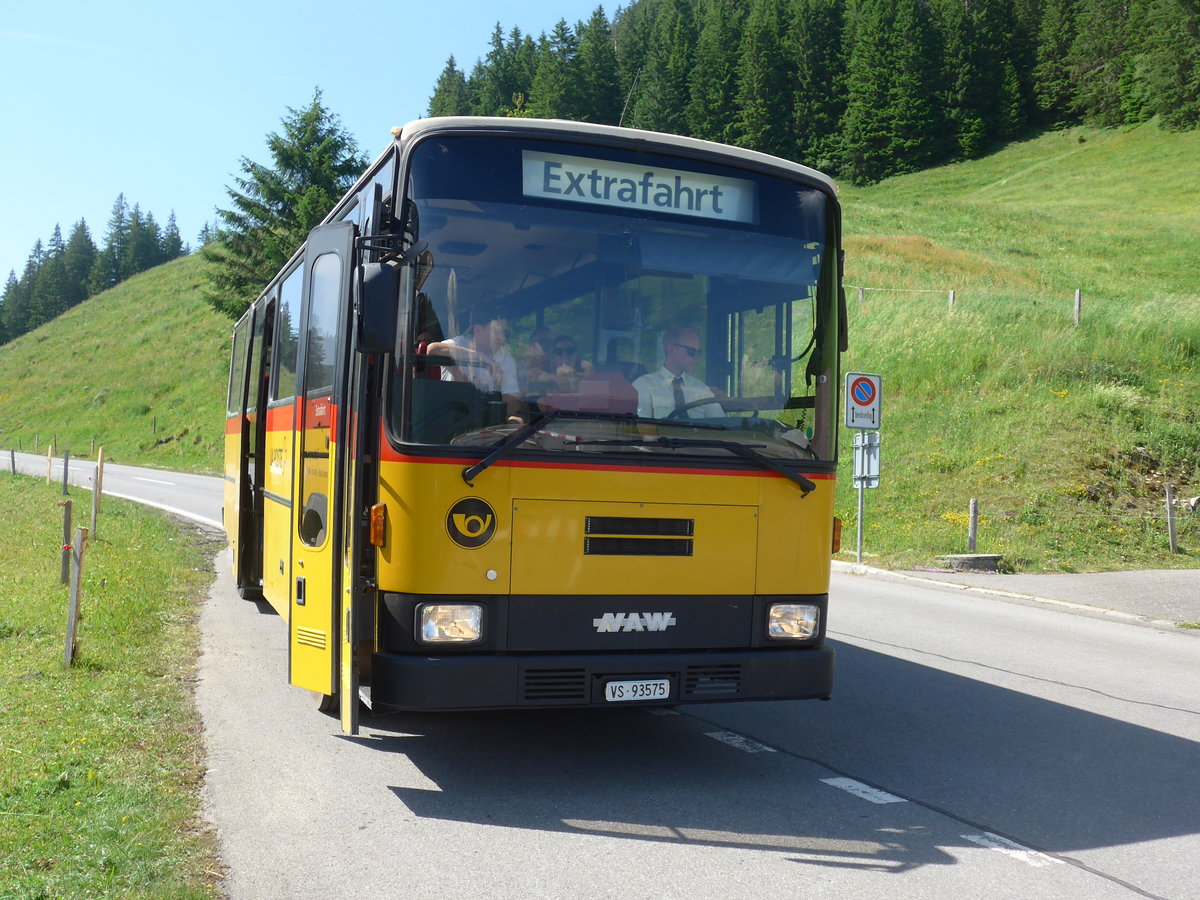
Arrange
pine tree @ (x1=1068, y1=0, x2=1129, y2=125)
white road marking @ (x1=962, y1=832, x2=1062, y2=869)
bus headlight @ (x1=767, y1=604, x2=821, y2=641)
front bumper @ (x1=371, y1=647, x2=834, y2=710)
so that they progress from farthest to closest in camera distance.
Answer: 1. pine tree @ (x1=1068, y1=0, x2=1129, y2=125)
2. bus headlight @ (x1=767, y1=604, x2=821, y2=641)
3. front bumper @ (x1=371, y1=647, x2=834, y2=710)
4. white road marking @ (x1=962, y1=832, x2=1062, y2=869)

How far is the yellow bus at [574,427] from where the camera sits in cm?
528

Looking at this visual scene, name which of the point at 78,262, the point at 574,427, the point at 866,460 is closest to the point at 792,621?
the point at 574,427

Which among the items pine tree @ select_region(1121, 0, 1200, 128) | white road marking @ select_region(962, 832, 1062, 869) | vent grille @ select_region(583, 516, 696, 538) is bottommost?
white road marking @ select_region(962, 832, 1062, 869)

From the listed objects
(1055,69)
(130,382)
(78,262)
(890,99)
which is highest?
(1055,69)

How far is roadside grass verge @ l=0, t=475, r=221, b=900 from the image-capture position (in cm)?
435

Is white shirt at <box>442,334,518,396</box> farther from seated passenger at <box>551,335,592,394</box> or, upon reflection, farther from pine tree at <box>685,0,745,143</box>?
pine tree at <box>685,0,745,143</box>

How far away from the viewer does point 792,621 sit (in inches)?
234

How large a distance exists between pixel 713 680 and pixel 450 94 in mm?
125539

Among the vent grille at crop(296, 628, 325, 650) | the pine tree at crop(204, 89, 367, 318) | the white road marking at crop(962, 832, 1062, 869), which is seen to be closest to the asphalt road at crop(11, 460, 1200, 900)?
the white road marking at crop(962, 832, 1062, 869)

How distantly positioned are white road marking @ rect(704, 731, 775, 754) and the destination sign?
303cm

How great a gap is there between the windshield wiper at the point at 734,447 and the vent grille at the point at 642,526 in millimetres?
378

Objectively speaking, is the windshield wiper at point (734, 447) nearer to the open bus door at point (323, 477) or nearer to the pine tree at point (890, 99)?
the open bus door at point (323, 477)

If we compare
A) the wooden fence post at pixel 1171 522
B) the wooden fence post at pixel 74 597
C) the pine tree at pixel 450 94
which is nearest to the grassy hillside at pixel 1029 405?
the wooden fence post at pixel 1171 522

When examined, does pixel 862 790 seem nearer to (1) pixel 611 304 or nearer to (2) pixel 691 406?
(2) pixel 691 406
